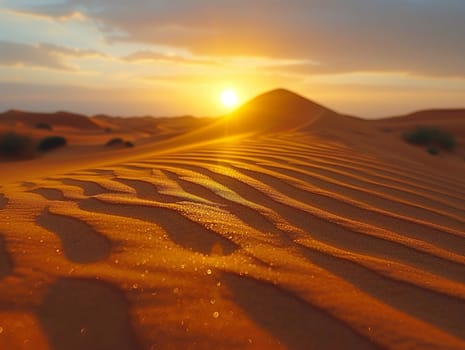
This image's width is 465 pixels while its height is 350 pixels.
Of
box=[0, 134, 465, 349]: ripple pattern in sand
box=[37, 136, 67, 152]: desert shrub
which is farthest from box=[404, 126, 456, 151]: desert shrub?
box=[0, 134, 465, 349]: ripple pattern in sand

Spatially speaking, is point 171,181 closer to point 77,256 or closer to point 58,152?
point 77,256

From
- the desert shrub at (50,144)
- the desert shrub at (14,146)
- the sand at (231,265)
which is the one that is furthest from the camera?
the desert shrub at (50,144)

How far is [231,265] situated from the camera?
5.46ft

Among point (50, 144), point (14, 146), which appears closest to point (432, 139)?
point (50, 144)

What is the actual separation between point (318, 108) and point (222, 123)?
2.40 meters

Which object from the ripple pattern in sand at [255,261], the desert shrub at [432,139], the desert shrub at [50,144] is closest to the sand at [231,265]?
the ripple pattern in sand at [255,261]

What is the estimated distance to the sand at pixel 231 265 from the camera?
126cm

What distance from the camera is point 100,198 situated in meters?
2.71

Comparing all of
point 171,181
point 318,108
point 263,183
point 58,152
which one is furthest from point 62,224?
point 58,152

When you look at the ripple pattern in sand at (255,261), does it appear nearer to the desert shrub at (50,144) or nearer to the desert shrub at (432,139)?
the desert shrub at (50,144)

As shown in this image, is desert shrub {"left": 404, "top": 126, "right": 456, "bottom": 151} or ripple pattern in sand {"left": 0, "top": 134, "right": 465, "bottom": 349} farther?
desert shrub {"left": 404, "top": 126, "right": 456, "bottom": 151}

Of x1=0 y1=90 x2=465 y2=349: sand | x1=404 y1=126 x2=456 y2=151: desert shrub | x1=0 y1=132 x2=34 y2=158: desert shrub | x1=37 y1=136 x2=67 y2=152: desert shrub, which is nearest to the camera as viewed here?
x1=0 y1=90 x2=465 y2=349: sand

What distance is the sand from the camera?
126 centimetres

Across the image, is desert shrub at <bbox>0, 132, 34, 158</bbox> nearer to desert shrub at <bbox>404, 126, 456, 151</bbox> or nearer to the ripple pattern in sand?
the ripple pattern in sand
